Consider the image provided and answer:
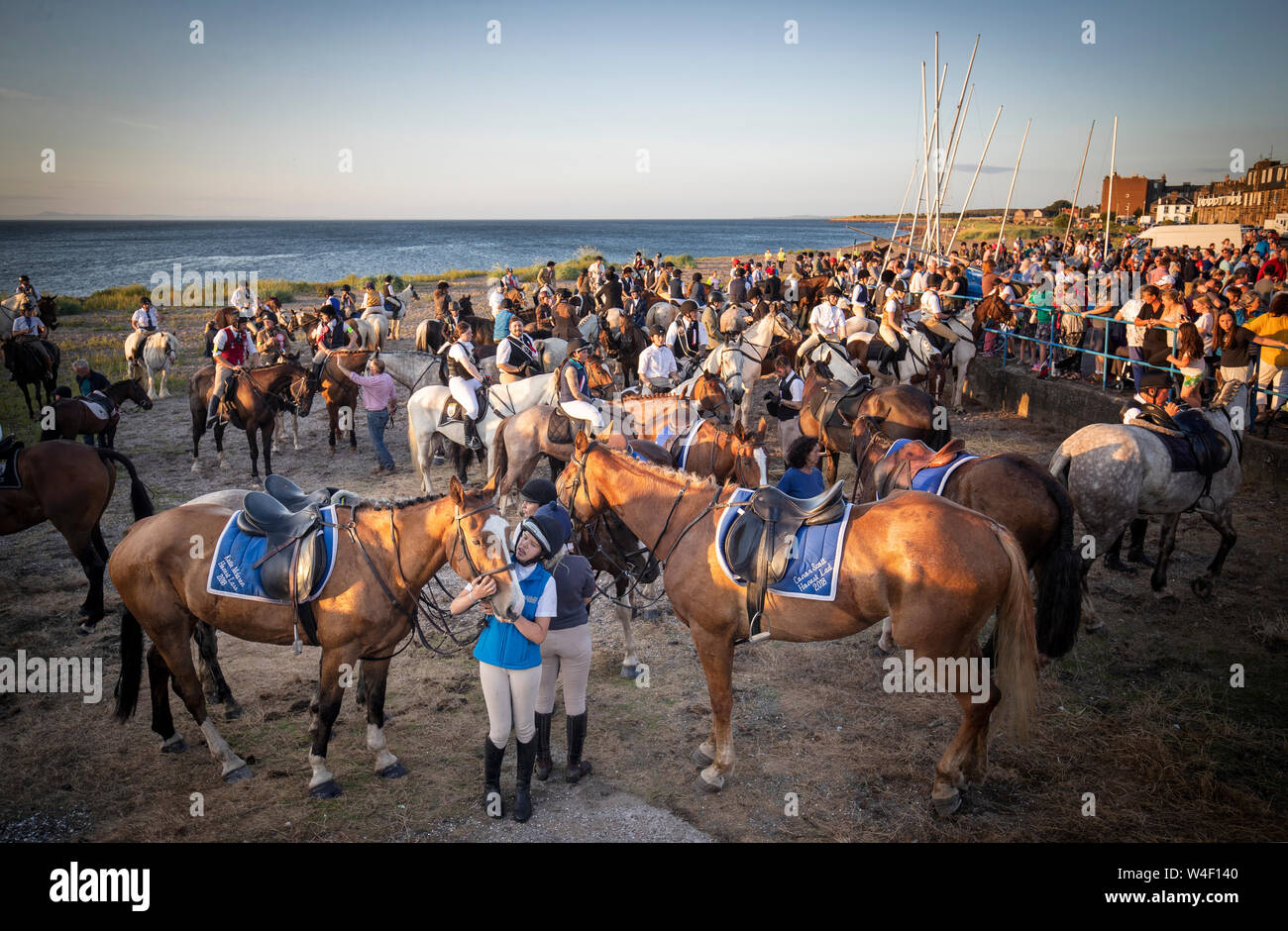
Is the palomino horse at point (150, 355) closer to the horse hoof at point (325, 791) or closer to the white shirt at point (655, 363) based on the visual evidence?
the white shirt at point (655, 363)

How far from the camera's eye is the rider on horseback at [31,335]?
51.4 ft

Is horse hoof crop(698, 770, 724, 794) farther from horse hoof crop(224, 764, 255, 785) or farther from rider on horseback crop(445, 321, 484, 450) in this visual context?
rider on horseback crop(445, 321, 484, 450)

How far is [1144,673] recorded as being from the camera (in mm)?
6297

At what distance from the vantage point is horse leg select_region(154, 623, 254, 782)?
5.19 metres

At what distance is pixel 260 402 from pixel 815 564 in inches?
410

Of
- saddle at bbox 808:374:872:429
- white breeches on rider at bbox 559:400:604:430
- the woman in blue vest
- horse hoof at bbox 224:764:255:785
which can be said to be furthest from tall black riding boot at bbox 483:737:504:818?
saddle at bbox 808:374:872:429

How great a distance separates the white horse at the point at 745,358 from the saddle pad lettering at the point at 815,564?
6841 millimetres

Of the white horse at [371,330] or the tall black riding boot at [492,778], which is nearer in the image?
the tall black riding boot at [492,778]

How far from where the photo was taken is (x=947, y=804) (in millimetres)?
4742

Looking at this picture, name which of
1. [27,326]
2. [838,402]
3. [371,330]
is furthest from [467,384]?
A: [27,326]

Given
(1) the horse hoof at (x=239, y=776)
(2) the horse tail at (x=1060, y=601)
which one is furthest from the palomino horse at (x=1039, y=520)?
(1) the horse hoof at (x=239, y=776)

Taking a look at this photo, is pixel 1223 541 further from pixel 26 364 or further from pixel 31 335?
pixel 31 335
